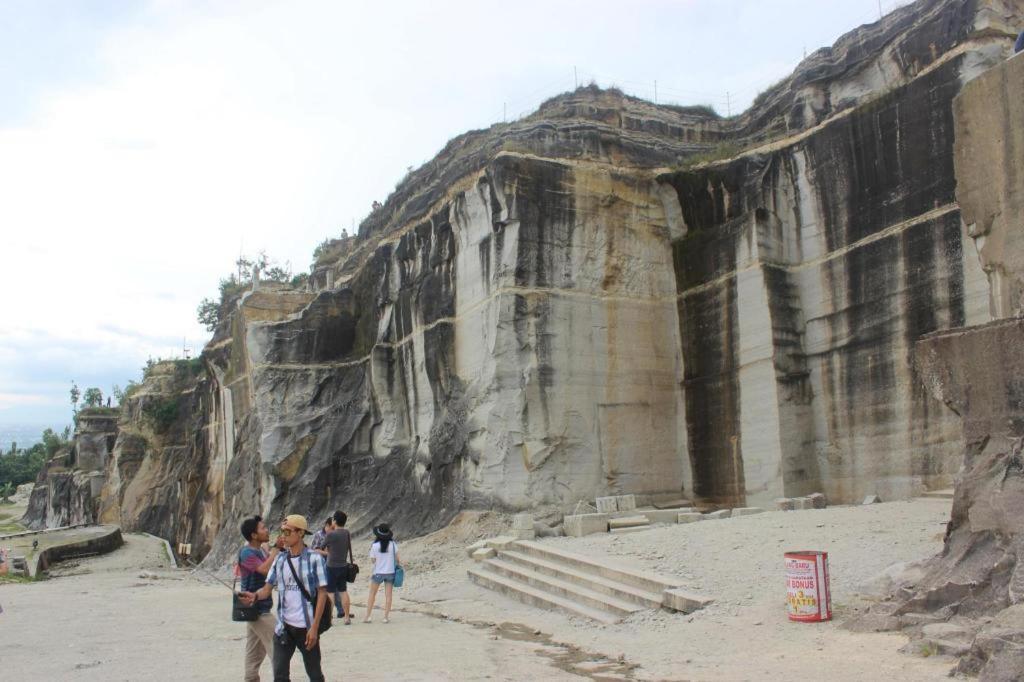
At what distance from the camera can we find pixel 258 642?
23.1ft

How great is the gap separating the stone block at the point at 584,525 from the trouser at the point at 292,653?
10.0m

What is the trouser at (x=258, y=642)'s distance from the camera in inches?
270

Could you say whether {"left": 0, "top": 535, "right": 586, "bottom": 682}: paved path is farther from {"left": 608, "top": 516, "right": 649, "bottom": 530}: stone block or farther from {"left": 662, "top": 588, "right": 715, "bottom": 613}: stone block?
{"left": 608, "top": 516, "right": 649, "bottom": 530}: stone block

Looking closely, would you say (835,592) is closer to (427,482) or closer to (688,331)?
(688,331)

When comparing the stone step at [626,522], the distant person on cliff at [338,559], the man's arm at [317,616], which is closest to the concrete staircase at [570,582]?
the stone step at [626,522]

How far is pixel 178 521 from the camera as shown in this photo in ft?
141

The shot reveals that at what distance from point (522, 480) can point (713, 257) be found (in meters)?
6.60

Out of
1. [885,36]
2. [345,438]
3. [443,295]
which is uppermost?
[885,36]

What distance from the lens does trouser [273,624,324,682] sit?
6.06m

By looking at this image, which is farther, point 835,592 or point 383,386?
point 383,386

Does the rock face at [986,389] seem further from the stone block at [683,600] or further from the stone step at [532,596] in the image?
the stone step at [532,596]

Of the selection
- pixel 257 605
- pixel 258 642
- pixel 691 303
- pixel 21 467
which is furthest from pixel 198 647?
pixel 21 467

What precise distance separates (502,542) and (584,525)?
153cm

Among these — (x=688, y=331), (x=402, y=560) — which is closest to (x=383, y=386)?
(x=402, y=560)
